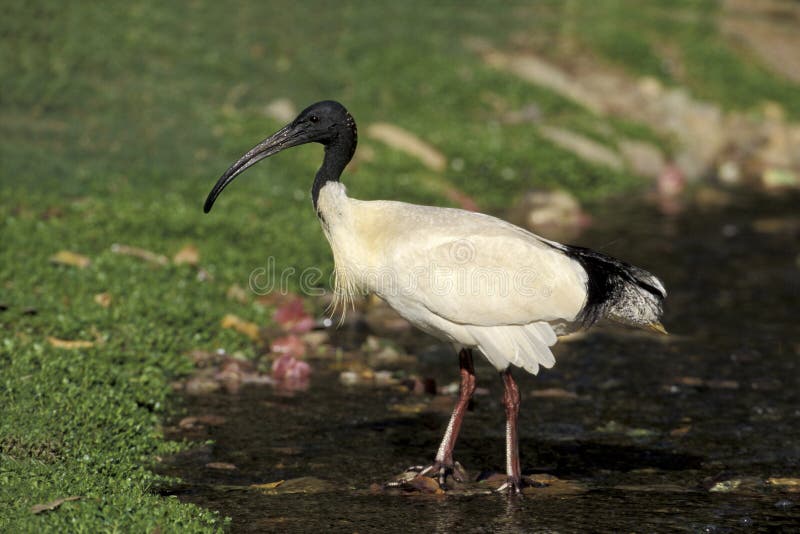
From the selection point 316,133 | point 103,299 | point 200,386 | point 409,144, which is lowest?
point 200,386

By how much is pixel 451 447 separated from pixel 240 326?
9.61ft

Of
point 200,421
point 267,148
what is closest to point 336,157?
point 267,148

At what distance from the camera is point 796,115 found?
1939 centimetres

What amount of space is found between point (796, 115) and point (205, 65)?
9.96 metres

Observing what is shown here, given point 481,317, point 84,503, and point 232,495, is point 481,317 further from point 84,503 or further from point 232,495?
point 84,503

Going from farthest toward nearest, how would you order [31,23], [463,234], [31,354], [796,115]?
[796,115]
[31,23]
[31,354]
[463,234]

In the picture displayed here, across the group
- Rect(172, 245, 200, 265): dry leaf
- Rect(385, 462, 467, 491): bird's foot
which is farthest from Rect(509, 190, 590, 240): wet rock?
Rect(385, 462, 467, 491): bird's foot

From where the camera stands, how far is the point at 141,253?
9836 millimetres

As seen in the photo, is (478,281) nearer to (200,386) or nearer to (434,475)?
(434,475)

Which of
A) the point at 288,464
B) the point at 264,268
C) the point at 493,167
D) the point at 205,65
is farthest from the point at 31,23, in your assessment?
the point at 288,464

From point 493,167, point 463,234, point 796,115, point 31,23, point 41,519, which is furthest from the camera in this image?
point 796,115

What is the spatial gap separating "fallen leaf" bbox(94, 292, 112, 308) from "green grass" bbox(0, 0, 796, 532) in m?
0.08

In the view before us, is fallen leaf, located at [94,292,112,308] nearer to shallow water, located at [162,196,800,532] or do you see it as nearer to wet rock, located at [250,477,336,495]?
shallow water, located at [162,196,800,532]

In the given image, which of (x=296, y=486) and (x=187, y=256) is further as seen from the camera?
(x=187, y=256)
